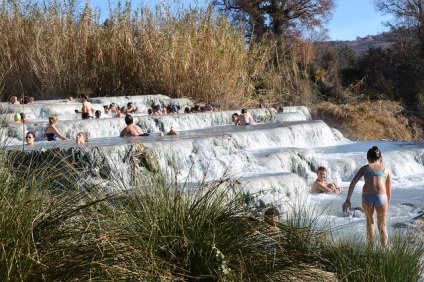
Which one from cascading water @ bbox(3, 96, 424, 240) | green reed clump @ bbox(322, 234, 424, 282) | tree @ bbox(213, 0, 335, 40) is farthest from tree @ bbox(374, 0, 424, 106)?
green reed clump @ bbox(322, 234, 424, 282)

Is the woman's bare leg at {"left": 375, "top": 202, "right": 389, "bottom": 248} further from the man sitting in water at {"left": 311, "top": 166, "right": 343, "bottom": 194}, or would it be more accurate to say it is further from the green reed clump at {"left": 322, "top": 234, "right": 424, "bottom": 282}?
the man sitting in water at {"left": 311, "top": 166, "right": 343, "bottom": 194}

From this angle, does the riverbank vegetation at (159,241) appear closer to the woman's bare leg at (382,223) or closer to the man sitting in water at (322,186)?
the woman's bare leg at (382,223)

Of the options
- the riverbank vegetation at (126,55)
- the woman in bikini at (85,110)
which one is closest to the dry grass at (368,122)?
the riverbank vegetation at (126,55)

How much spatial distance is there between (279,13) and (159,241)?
32.5 m

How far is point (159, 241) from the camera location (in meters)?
4.19

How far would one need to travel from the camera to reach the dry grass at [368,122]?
2375 cm

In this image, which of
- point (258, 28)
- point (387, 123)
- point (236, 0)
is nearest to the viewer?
point (387, 123)

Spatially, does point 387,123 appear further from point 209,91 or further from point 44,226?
point 44,226

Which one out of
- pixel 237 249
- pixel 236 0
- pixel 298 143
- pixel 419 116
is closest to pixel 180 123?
pixel 298 143

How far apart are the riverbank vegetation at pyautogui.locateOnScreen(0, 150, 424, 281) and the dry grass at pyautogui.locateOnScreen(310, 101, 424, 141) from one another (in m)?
18.8

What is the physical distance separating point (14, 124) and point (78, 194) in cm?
920

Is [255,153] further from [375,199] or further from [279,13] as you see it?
[279,13]

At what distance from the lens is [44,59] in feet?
62.6

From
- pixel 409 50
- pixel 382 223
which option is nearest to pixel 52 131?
pixel 382 223
